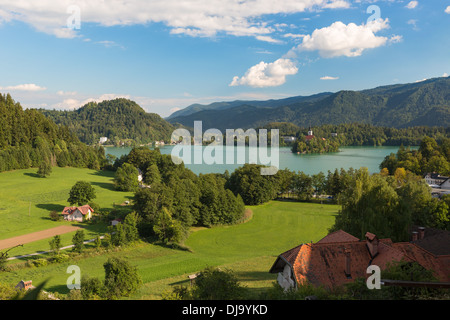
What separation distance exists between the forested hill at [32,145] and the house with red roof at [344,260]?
185ft

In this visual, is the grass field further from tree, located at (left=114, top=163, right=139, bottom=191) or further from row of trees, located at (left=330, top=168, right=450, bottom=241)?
row of trees, located at (left=330, top=168, right=450, bottom=241)

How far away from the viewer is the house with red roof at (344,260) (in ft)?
38.2

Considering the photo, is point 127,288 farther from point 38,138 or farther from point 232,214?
point 38,138

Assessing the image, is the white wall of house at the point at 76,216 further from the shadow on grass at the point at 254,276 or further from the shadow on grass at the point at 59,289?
the shadow on grass at the point at 254,276

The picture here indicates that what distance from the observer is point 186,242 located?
2914cm

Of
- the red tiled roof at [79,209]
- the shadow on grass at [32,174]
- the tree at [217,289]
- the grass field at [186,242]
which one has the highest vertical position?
the tree at [217,289]

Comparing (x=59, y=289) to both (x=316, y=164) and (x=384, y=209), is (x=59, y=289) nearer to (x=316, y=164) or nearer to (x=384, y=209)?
(x=384, y=209)

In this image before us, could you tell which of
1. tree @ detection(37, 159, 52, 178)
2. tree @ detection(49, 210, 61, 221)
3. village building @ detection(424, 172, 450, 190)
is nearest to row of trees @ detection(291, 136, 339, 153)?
village building @ detection(424, 172, 450, 190)

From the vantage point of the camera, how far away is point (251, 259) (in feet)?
74.7

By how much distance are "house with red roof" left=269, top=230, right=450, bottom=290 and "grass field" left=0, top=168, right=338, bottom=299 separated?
11.1 ft

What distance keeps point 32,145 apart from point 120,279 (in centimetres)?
5958

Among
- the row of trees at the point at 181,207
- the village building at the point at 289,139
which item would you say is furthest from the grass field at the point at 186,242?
the village building at the point at 289,139

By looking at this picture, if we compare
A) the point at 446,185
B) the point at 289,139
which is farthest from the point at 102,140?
the point at 446,185

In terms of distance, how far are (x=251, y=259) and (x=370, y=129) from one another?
16573cm
